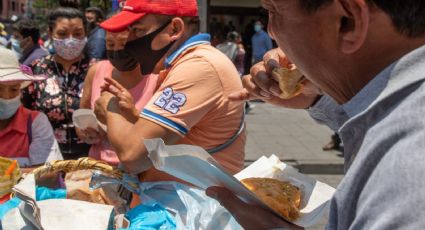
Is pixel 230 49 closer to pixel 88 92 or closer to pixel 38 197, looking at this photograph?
pixel 88 92

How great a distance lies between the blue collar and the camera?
7.04 feet

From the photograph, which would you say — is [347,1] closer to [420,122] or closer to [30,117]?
[420,122]

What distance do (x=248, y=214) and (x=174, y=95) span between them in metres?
0.72

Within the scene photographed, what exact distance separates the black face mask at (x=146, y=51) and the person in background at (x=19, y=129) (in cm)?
98

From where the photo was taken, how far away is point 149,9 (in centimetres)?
220

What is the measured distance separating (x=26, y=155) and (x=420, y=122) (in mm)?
2644

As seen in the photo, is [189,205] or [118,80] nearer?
[189,205]

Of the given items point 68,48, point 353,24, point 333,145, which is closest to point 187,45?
point 353,24

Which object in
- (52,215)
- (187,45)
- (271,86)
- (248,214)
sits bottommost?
(52,215)

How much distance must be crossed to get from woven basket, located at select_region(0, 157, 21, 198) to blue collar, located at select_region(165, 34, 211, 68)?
0.74 m

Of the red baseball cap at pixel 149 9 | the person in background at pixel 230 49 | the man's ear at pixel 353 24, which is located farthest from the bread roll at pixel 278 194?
the person in background at pixel 230 49

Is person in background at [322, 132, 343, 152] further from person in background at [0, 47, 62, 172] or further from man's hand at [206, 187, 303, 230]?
man's hand at [206, 187, 303, 230]

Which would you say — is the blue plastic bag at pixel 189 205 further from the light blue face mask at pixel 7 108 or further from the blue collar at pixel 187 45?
the light blue face mask at pixel 7 108

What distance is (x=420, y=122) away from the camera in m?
0.75
